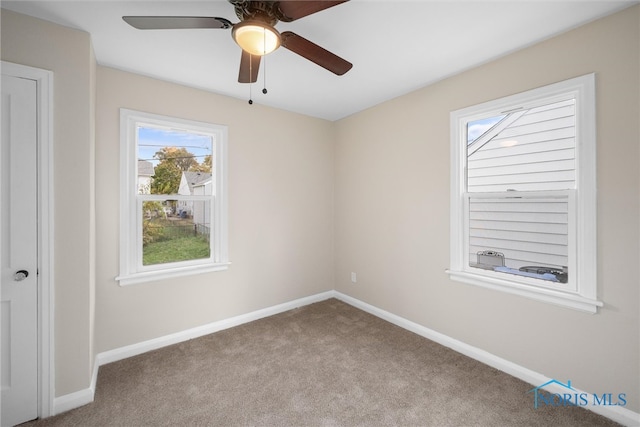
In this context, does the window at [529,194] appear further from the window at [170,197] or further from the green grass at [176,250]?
the green grass at [176,250]

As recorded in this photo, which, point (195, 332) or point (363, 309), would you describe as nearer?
point (195, 332)

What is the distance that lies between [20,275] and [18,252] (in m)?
0.15

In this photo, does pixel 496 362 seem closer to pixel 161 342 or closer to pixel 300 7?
pixel 300 7

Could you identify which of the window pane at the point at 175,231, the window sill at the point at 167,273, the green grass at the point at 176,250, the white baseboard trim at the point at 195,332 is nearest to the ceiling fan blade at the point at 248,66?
the window pane at the point at 175,231

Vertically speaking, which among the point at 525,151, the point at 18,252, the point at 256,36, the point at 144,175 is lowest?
the point at 18,252

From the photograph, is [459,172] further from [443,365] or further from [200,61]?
[200,61]

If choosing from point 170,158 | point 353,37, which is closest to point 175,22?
point 353,37

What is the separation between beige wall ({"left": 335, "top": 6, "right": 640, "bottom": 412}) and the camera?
1737mm

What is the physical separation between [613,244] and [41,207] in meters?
3.70

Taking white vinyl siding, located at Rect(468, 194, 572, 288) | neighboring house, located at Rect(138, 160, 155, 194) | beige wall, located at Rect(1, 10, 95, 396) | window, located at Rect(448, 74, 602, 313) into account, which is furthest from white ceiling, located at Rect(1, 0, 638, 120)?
white vinyl siding, located at Rect(468, 194, 572, 288)

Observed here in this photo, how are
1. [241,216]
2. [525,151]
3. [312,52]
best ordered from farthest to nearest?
[241,216]
[525,151]
[312,52]

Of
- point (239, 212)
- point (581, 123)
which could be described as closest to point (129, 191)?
point (239, 212)

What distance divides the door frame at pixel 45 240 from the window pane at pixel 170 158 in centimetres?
80

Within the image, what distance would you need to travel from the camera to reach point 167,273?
272 centimetres
